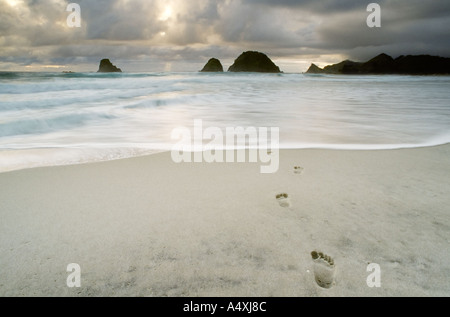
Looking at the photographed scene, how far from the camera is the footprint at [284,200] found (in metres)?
2.26

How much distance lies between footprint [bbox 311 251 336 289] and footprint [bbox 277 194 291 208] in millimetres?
598

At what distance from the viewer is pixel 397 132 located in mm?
5035

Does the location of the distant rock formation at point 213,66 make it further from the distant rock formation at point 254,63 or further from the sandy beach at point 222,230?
the sandy beach at point 222,230

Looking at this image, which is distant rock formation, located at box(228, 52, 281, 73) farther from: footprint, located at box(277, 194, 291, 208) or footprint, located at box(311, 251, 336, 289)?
footprint, located at box(311, 251, 336, 289)

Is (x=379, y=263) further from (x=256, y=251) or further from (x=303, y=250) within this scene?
(x=256, y=251)

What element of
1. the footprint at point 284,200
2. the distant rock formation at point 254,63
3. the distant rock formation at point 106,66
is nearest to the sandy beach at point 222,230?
the footprint at point 284,200

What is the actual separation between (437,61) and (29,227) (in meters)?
101

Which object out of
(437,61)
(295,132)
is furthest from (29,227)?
(437,61)

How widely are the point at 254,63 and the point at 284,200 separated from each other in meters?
125

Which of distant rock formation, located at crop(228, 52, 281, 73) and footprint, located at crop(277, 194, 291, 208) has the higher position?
distant rock formation, located at crop(228, 52, 281, 73)

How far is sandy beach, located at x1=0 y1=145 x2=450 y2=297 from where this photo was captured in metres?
1.48

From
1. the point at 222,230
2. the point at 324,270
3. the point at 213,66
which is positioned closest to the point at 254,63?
the point at 213,66

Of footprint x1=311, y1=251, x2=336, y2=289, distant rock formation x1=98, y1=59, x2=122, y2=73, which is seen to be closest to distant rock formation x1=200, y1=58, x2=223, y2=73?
distant rock formation x1=98, y1=59, x2=122, y2=73

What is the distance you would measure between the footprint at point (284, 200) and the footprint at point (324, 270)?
0.60 meters
